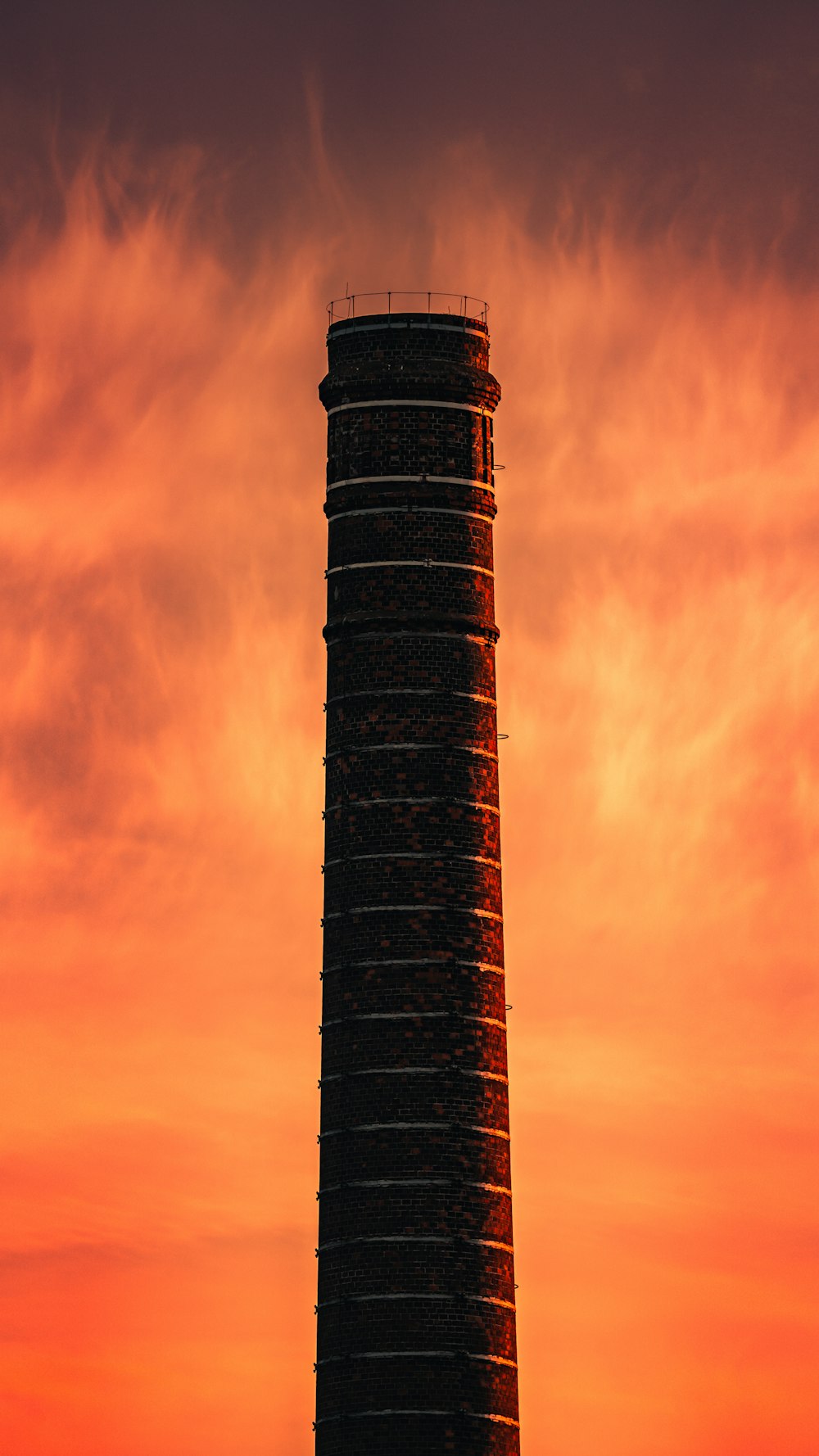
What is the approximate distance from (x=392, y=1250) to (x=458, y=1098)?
10.8 ft

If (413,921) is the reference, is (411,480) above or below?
above

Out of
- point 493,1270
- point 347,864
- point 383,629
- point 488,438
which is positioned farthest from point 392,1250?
point 488,438

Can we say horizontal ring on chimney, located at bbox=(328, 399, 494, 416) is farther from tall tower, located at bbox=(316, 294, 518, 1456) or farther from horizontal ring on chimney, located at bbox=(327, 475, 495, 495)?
horizontal ring on chimney, located at bbox=(327, 475, 495, 495)

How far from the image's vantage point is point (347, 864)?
208ft

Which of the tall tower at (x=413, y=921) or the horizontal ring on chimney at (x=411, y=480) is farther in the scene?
the horizontal ring on chimney at (x=411, y=480)

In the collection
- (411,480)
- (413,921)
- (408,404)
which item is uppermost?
(408,404)

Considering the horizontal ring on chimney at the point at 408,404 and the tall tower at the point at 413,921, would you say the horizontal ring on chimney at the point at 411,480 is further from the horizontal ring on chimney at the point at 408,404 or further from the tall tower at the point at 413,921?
the horizontal ring on chimney at the point at 408,404

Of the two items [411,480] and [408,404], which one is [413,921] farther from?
[408,404]

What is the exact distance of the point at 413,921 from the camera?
205 feet

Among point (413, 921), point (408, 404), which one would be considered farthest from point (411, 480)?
point (413, 921)

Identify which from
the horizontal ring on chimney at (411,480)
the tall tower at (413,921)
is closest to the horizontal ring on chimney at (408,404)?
the tall tower at (413,921)

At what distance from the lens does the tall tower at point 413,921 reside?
60562mm

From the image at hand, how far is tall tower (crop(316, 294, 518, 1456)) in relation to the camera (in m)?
60.6

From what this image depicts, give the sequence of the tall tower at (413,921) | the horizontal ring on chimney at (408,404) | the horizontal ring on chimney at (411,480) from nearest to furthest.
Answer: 1. the tall tower at (413,921)
2. the horizontal ring on chimney at (411,480)
3. the horizontal ring on chimney at (408,404)
